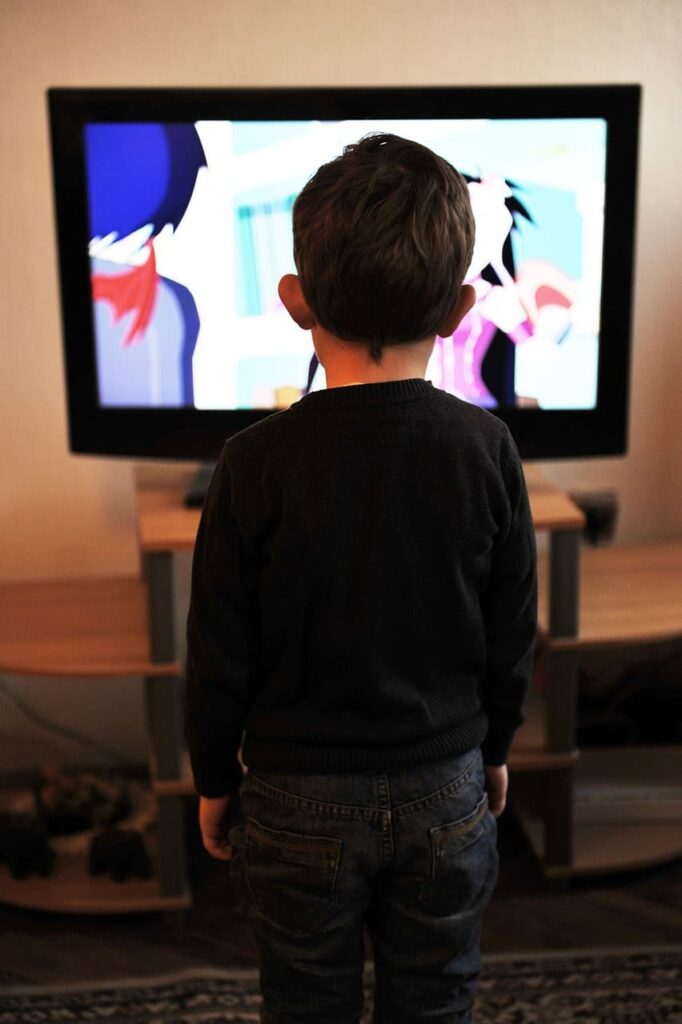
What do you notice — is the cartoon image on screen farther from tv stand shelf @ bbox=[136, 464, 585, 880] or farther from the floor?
the floor

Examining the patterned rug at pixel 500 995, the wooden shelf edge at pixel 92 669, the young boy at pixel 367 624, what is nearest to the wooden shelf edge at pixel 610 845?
the patterned rug at pixel 500 995

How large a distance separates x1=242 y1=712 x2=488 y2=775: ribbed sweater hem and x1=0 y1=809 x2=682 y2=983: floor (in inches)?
35.3

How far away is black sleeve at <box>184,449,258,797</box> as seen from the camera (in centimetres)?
117

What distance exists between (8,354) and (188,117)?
0.62 metres

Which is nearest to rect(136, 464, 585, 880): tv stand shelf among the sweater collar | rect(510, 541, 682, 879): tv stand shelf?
rect(510, 541, 682, 879): tv stand shelf

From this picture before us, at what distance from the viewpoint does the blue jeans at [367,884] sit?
122 centimetres

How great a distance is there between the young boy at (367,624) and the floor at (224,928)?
0.74 metres

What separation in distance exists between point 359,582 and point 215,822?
0.38m

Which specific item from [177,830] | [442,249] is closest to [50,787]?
[177,830]

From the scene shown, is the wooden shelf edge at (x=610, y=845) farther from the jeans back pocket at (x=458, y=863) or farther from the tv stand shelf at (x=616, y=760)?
the jeans back pocket at (x=458, y=863)

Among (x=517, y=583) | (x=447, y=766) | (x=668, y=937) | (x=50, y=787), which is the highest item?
(x=517, y=583)

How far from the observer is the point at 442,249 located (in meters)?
1.10

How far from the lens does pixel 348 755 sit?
3.97 feet

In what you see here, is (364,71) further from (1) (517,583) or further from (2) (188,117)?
(1) (517,583)
